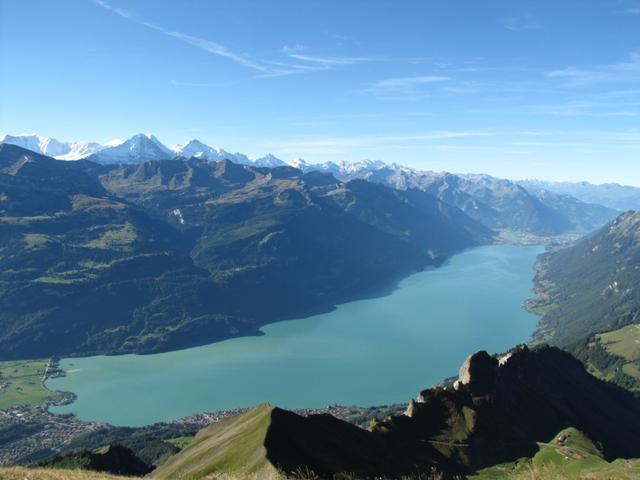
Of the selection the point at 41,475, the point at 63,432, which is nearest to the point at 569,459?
the point at 41,475

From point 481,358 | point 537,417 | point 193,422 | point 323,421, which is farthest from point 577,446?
point 193,422

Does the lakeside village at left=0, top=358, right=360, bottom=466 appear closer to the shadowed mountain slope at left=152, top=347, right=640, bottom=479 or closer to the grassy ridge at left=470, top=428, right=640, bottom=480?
the shadowed mountain slope at left=152, top=347, right=640, bottom=479

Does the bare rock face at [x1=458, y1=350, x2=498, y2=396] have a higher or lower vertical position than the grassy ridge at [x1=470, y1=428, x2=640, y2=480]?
higher

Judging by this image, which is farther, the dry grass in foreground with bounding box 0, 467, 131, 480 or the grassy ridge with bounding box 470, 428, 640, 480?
the grassy ridge with bounding box 470, 428, 640, 480

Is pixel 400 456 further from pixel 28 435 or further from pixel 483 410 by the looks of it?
pixel 28 435

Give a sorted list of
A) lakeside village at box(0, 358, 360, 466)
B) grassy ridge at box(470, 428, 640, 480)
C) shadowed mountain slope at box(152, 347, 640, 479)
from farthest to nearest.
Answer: lakeside village at box(0, 358, 360, 466), grassy ridge at box(470, 428, 640, 480), shadowed mountain slope at box(152, 347, 640, 479)

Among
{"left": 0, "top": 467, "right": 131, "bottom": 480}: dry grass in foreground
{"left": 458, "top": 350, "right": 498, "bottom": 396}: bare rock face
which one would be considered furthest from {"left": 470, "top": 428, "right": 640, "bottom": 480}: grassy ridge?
{"left": 0, "top": 467, "right": 131, "bottom": 480}: dry grass in foreground

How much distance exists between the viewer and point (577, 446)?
3477 inches

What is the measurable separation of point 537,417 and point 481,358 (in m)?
14.9

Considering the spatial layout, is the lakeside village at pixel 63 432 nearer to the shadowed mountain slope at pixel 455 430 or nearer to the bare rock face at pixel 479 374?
the shadowed mountain slope at pixel 455 430

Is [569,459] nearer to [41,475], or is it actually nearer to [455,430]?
[455,430]

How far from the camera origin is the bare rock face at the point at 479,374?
95875 millimetres

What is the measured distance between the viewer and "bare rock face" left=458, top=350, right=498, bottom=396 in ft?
315

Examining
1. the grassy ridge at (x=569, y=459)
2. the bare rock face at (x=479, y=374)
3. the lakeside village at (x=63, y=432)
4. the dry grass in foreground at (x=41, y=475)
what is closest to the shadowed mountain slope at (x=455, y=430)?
the bare rock face at (x=479, y=374)
